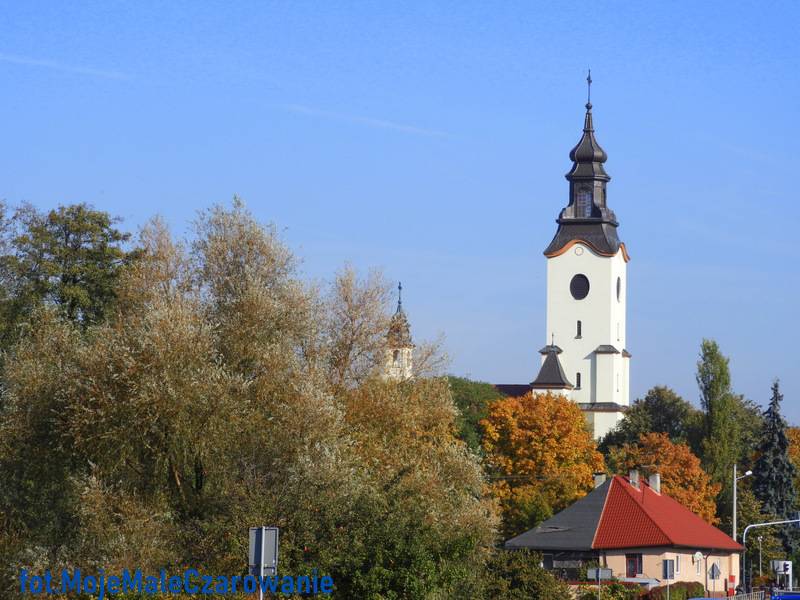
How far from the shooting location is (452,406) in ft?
125

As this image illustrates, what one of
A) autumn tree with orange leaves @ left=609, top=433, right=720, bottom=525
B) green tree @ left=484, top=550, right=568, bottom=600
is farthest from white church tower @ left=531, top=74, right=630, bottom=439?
green tree @ left=484, top=550, right=568, bottom=600

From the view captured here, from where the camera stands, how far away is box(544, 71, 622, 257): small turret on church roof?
12606 centimetres

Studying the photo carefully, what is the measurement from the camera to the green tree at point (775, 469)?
82.4 m

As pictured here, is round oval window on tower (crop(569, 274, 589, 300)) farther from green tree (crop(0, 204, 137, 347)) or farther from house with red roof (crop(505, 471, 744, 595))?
green tree (crop(0, 204, 137, 347))

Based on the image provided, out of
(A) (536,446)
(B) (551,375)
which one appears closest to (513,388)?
(B) (551,375)

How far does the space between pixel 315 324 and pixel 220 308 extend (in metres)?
2.46

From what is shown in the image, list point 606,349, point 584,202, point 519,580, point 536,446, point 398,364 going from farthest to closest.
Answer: point 584,202, point 606,349, point 536,446, point 398,364, point 519,580

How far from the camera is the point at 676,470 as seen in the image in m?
84.4

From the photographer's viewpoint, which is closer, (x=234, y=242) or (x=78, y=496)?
(x=78, y=496)

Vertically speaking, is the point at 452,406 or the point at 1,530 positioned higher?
the point at 452,406

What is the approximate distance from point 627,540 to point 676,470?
1243 inches

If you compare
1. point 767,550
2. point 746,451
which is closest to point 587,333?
point 746,451

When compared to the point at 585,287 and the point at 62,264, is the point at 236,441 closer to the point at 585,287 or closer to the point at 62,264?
the point at 62,264

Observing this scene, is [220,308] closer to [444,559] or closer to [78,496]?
[78,496]
